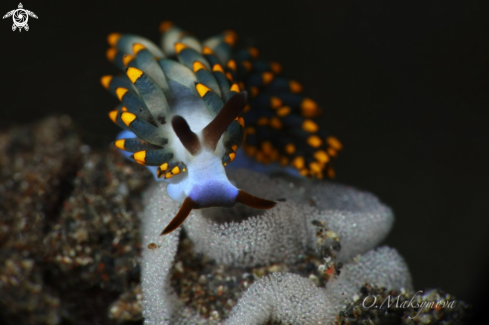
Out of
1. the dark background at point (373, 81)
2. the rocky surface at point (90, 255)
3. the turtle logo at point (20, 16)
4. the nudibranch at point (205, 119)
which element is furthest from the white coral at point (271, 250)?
the turtle logo at point (20, 16)

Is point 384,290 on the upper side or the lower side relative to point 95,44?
lower

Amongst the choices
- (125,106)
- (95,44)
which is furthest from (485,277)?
(95,44)

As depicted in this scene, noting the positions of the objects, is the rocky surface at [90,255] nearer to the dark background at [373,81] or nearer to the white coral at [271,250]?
the white coral at [271,250]

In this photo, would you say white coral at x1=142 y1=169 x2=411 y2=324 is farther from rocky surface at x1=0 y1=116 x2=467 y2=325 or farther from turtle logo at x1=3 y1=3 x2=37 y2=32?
turtle logo at x1=3 y1=3 x2=37 y2=32

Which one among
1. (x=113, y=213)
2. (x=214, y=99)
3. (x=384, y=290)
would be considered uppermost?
(x=214, y=99)

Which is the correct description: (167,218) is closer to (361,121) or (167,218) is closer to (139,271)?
(139,271)

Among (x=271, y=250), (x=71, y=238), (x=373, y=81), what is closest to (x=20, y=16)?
(x=71, y=238)

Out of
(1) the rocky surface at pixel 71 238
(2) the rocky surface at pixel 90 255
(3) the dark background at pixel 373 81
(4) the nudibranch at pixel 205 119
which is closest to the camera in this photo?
(4) the nudibranch at pixel 205 119
